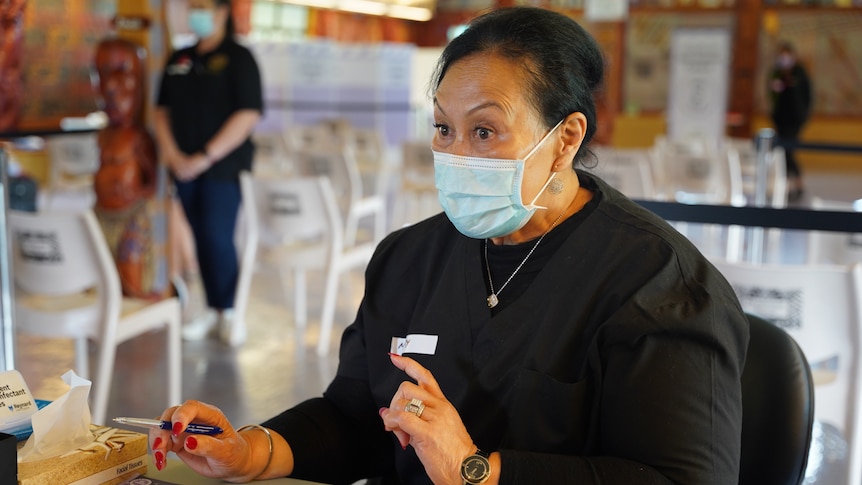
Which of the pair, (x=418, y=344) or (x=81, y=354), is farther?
(x=81, y=354)

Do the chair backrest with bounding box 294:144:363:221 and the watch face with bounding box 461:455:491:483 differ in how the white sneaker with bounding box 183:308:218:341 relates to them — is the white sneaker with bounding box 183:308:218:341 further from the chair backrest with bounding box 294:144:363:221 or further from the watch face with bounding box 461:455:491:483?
the watch face with bounding box 461:455:491:483

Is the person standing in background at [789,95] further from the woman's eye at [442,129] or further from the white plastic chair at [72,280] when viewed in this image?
the woman's eye at [442,129]

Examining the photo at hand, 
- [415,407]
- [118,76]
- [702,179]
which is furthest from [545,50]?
[702,179]

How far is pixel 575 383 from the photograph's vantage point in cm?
135

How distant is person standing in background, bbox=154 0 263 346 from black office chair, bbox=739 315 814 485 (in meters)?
3.37

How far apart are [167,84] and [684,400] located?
378cm

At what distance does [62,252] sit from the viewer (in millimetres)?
3133

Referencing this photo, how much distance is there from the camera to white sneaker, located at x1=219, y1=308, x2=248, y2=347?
15.4 feet

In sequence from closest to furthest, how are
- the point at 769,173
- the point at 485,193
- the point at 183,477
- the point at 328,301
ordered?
the point at 183,477 → the point at 485,193 → the point at 328,301 → the point at 769,173

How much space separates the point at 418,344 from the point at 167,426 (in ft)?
1.29

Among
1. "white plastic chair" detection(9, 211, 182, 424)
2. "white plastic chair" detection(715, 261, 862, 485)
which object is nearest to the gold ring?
"white plastic chair" detection(715, 261, 862, 485)

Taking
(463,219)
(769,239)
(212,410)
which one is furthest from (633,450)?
(769,239)

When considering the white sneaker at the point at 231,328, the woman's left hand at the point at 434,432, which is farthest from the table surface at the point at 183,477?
the white sneaker at the point at 231,328

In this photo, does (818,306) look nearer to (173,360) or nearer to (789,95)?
(173,360)
